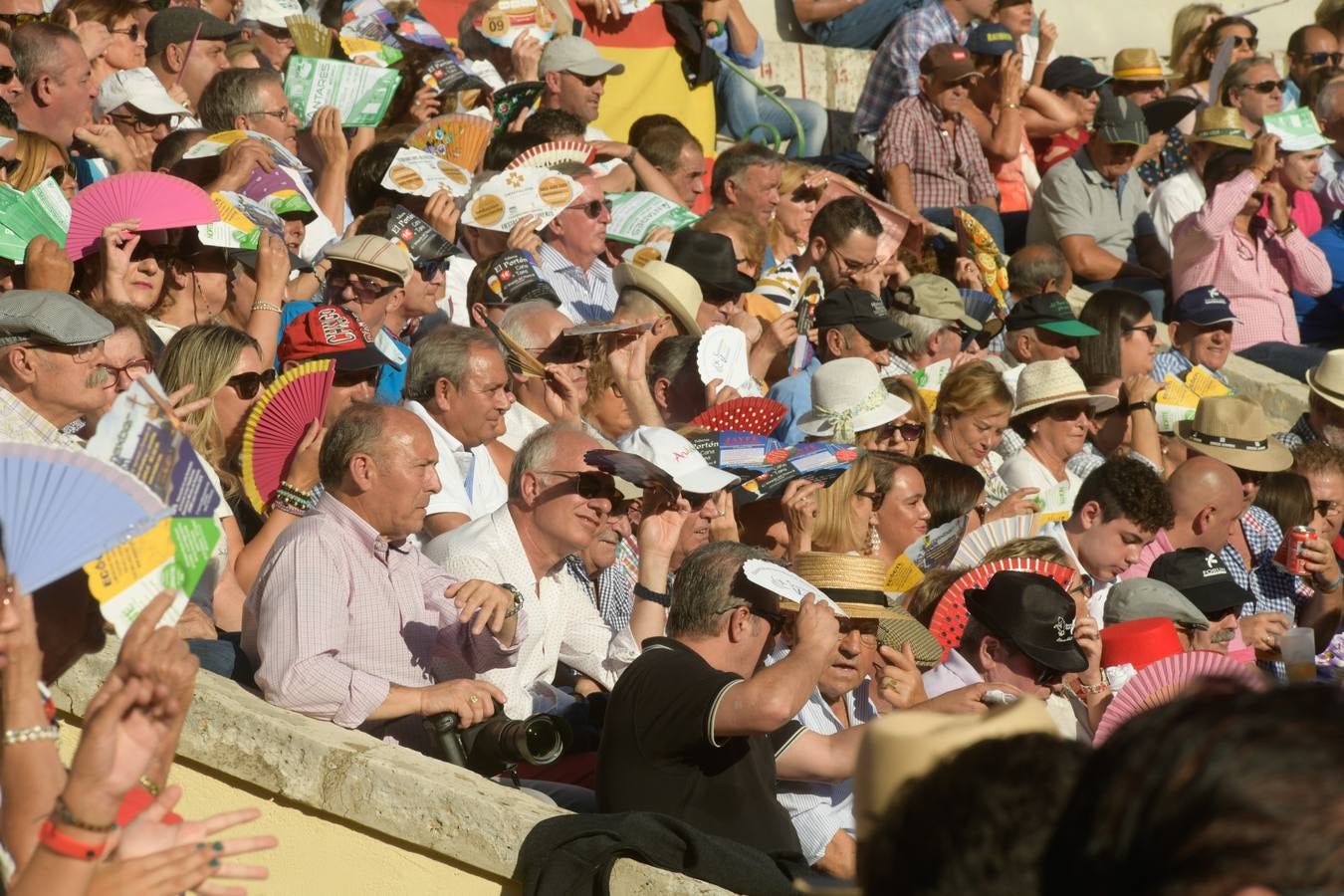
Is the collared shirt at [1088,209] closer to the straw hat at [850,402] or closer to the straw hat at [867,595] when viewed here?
the straw hat at [850,402]

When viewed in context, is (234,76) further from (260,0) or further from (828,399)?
(828,399)

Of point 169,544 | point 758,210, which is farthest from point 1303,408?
point 169,544

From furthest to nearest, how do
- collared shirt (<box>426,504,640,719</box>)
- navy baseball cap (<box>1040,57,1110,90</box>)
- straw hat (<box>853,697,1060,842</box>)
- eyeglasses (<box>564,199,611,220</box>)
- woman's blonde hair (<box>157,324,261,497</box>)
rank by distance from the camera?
navy baseball cap (<box>1040,57,1110,90</box>), eyeglasses (<box>564,199,611,220</box>), woman's blonde hair (<box>157,324,261,497</box>), collared shirt (<box>426,504,640,719</box>), straw hat (<box>853,697,1060,842</box>)

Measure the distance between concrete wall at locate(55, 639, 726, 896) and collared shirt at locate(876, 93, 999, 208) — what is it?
7005 millimetres

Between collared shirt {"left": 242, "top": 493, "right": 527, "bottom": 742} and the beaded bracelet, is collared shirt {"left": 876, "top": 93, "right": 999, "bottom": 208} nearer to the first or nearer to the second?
collared shirt {"left": 242, "top": 493, "right": 527, "bottom": 742}

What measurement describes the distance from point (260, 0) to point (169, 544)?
23.5 feet

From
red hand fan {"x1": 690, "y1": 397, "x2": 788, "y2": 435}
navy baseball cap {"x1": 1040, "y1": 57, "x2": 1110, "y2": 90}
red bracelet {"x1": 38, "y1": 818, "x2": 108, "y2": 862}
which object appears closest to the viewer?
red bracelet {"x1": 38, "y1": 818, "x2": 108, "y2": 862}

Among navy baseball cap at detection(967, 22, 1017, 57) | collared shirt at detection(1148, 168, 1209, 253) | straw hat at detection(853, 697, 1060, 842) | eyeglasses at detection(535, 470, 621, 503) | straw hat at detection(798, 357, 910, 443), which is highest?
A: straw hat at detection(853, 697, 1060, 842)

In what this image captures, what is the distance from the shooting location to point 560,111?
9.14 meters

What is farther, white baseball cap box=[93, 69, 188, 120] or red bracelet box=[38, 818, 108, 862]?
white baseball cap box=[93, 69, 188, 120]

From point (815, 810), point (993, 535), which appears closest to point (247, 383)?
point (815, 810)

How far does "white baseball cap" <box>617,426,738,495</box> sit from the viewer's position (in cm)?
583

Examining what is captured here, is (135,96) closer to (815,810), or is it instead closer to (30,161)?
(30,161)

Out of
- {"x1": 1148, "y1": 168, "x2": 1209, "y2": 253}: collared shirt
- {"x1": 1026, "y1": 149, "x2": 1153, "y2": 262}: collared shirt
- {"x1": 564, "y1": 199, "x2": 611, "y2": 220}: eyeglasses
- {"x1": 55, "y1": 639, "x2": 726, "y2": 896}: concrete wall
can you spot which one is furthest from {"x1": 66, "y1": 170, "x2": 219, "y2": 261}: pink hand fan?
{"x1": 1148, "y1": 168, "x2": 1209, "y2": 253}: collared shirt
